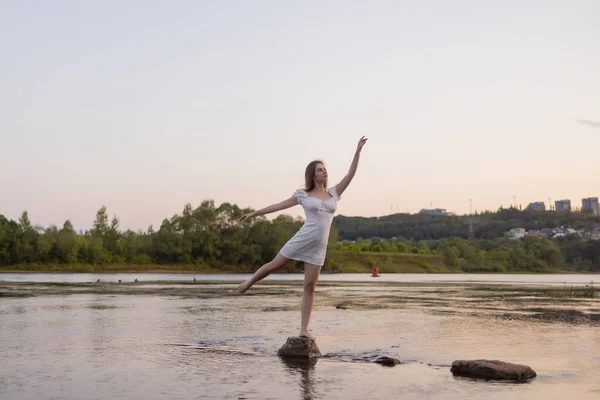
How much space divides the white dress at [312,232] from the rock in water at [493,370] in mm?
2293

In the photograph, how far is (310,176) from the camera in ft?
32.3

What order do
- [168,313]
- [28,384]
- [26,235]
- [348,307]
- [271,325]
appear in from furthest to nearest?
1. [26,235]
2. [348,307]
3. [168,313]
4. [271,325]
5. [28,384]

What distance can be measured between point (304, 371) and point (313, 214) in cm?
215

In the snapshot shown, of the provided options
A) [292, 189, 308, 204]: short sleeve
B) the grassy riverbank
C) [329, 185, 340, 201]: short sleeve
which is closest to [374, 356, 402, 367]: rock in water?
[329, 185, 340, 201]: short sleeve

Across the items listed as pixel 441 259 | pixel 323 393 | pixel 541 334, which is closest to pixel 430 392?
pixel 323 393

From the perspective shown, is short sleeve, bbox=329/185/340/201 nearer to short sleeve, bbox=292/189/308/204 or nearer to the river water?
short sleeve, bbox=292/189/308/204

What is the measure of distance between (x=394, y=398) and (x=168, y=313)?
1197 centimetres

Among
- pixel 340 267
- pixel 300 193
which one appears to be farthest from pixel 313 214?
pixel 340 267

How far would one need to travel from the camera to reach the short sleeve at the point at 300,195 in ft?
31.8

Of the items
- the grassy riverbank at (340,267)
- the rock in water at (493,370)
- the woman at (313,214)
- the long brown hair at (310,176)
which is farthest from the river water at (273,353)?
the grassy riverbank at (340,267)

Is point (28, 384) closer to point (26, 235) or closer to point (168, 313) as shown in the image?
point (168, 313)

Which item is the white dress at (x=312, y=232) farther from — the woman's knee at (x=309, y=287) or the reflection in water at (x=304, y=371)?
the reflection in water at (x=304, y=371)

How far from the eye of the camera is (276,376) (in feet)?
26.9

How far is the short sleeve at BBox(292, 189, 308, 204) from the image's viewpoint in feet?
31.8
